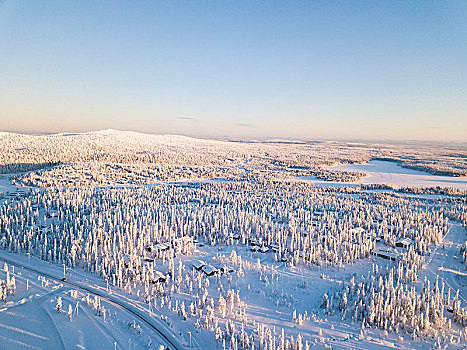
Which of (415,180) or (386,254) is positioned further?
(415,180)

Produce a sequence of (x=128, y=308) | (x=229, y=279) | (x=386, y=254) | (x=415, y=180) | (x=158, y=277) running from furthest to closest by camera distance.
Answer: (x=415, y=180)
(x=386, y=254)
(x=229, y=279)
(x=158, y=277)
(x=128, y=308)

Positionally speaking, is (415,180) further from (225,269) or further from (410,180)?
(225,269)

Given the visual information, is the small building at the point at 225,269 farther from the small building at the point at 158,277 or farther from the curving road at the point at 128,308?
the curving road at the point at 128,308

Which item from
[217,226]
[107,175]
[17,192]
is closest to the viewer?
[217,226]

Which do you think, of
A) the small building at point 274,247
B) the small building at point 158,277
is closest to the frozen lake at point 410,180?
the small building at point 274,247

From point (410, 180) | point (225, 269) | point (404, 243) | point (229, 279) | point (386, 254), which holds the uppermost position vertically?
point (410, 180)

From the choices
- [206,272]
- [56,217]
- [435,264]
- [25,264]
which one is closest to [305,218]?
[435,264]

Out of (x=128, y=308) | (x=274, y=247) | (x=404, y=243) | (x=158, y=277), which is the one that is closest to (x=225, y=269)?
(x=158, y=277)

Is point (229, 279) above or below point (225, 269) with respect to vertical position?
below

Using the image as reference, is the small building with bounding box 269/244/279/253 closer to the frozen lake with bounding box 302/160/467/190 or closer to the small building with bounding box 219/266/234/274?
the small building with bounding box 219/266/234/274

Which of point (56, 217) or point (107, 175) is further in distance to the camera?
point (107, 175)

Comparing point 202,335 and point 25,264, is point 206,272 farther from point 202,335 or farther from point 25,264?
point 25,264
